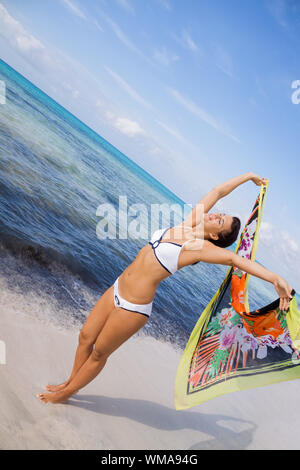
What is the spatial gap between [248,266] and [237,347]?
128 cm

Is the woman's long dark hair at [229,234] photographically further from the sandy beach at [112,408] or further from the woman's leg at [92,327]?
the sandy beach at [112,408]

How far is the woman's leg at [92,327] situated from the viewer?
2906 millimetres

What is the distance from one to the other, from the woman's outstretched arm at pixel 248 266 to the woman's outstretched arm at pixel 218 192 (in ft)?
2.46

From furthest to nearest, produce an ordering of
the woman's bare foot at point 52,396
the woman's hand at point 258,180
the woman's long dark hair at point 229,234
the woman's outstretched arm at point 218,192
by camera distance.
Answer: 1. the woman's hand at point 258,180
2. the woman's outstretched arm at point 218,192
3. the woman's bare foot at point 52,396
4. the woman's long dark hair at point 229,234

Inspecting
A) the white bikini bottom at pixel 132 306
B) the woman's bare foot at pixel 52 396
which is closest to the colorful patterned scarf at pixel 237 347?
the white bikini bottom at pixel 132 306

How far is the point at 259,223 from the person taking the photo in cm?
358

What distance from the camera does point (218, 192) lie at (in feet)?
11.4

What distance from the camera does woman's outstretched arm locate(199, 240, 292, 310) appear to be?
2.31m

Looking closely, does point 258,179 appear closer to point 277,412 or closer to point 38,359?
point 38,359

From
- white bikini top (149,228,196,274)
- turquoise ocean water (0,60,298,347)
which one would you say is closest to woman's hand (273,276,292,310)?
white bikini top (149,228,196,274)

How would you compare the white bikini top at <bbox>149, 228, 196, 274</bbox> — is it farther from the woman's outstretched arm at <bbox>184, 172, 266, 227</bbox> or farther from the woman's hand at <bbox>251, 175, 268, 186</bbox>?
the woman's hand at <bbox>251, 175, 268, 186</bbox>

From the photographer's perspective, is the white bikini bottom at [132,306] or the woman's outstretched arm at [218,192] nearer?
the white bikini bottom at [132,306]
